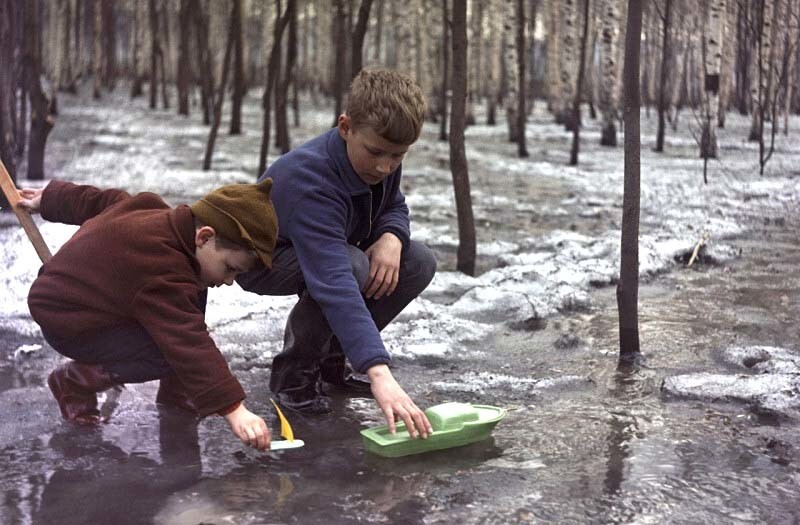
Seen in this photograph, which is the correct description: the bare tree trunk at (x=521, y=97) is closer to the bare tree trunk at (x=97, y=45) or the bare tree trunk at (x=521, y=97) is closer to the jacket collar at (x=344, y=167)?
the jacket collar at (x=344, y=167)

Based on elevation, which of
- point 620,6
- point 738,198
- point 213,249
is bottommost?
point 738,198

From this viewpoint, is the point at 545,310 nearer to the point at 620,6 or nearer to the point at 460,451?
the point at 460,451

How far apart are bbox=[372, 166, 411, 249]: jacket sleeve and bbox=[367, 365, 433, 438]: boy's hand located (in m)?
0.75

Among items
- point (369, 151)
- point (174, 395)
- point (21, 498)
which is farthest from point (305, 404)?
point (21, 498)

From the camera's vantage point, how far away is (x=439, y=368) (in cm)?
343

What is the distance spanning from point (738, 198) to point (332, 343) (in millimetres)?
6766

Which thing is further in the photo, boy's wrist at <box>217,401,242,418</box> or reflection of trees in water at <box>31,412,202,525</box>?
boy's wrist at <box>217,401,242,418</box>

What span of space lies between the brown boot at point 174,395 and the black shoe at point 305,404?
0.94 feet

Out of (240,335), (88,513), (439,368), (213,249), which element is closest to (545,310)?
(439,368)

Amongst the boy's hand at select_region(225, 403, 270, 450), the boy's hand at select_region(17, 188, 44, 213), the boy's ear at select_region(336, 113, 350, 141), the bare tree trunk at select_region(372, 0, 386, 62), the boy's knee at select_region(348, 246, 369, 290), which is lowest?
the boy's hand at select_region(225, 403, 270, 450)

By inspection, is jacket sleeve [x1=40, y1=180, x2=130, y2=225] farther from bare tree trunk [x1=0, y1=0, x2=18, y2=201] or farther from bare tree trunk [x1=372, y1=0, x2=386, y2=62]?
bare tree trunk [x1=372, y1=0, x2=386, y2=62]

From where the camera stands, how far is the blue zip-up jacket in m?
2.47

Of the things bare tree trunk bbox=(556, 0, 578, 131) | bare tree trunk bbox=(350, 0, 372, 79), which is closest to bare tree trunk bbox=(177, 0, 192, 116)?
bare tree trunk bbox=(556, 0, 578, 131)

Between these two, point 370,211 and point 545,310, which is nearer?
point 370,211
